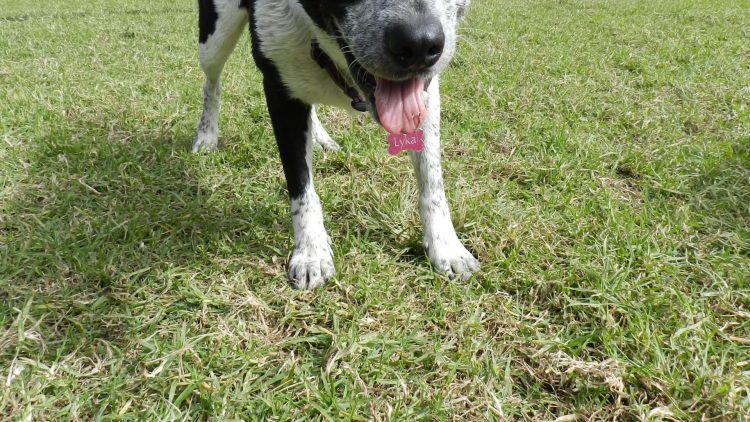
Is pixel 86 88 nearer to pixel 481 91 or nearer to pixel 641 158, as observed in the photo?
pixel 481 91

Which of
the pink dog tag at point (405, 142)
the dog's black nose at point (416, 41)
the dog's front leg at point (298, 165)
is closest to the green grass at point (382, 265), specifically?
the dog's front leg at point (298, 165)

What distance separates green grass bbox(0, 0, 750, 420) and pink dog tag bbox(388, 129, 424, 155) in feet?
1.26

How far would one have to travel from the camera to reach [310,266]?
198 centimetres

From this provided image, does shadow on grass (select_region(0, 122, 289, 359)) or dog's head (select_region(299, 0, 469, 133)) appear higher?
dog's head (select_region(299, 0, 469, 133))

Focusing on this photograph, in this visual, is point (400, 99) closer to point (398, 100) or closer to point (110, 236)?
point (398, 100)

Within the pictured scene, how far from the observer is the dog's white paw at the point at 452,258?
198 centimetres

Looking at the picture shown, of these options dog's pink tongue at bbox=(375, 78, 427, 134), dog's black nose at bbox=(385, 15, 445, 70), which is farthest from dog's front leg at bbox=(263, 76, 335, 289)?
dog's black nose at bbox=(385, 15, 445, 70)

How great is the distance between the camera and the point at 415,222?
7.61ft

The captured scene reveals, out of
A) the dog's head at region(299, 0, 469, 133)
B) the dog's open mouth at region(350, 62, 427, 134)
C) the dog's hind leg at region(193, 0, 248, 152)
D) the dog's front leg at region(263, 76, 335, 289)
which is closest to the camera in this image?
the dog's head at region(299, 0, 469, 133)

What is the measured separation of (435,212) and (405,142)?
33 cm

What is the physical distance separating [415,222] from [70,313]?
1.44 m

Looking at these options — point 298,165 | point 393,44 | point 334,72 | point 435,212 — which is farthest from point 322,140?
point 393,44

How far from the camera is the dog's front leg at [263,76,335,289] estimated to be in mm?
2068

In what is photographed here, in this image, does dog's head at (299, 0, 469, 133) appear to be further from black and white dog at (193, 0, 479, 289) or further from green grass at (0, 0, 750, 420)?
green grass at (0, 0, 750, 420)
